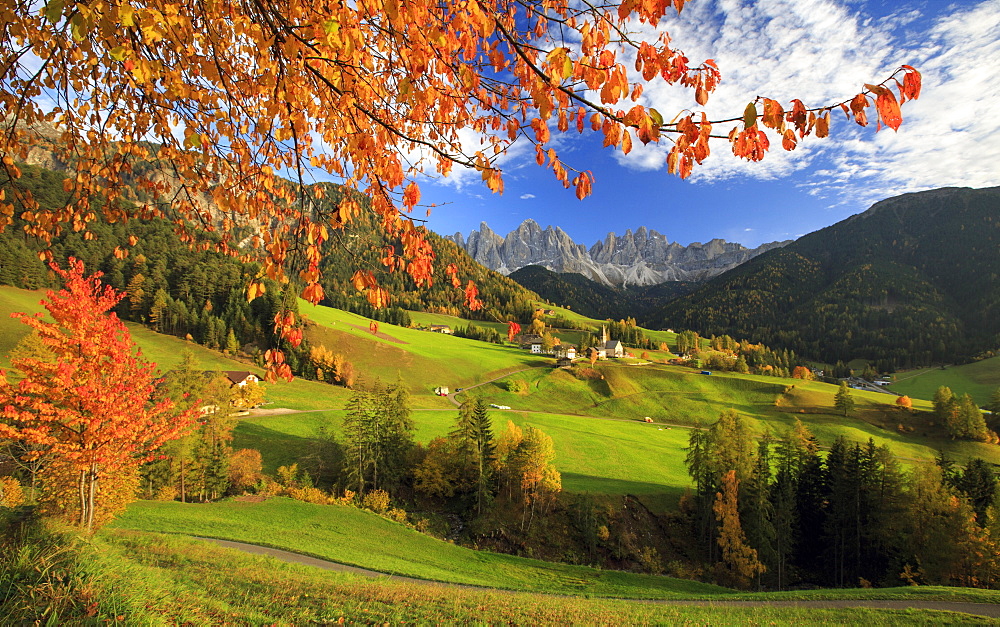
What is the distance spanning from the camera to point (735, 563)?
91.2 ft

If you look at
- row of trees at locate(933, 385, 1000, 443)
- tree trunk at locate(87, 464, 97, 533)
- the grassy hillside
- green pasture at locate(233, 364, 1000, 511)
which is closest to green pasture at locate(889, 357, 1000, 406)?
the grassy hillside

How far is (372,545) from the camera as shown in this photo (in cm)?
2038

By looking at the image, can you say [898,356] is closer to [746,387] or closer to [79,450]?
[746,387]

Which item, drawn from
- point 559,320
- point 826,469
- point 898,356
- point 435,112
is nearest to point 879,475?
point 826,469

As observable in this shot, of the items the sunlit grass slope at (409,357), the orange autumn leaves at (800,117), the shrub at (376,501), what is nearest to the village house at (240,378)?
the sunlit grass slope at (409,357)

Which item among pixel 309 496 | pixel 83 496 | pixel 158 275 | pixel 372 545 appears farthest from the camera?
pixel 158 275

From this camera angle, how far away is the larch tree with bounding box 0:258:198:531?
10609mm

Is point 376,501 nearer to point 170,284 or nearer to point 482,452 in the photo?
point 482,452

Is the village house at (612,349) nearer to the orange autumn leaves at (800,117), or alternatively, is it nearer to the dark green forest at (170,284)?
the dark green forest at (170,284)

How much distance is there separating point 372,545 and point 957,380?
524 feet

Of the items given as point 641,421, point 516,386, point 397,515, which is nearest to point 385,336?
point 516,386

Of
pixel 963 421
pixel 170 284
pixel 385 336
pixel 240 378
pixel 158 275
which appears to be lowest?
pixel 963 421

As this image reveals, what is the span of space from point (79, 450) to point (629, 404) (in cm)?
6416

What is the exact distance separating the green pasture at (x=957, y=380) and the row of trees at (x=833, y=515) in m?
94.2
